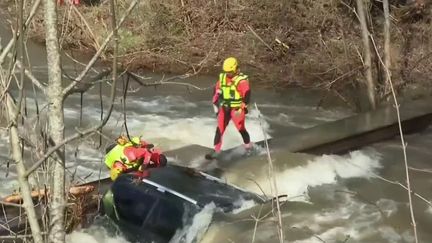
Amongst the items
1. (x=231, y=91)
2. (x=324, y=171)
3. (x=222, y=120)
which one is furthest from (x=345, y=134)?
(x=231, y=91)

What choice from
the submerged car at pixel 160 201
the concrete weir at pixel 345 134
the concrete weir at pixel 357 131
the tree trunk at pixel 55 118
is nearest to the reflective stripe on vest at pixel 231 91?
the concrete weir at pixel 345 134

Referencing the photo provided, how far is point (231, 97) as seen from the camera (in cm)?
930

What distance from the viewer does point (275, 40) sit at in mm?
17141

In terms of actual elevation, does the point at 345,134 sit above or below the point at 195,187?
above

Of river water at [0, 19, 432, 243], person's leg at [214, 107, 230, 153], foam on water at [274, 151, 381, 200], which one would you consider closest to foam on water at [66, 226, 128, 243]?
river water at [0, 19, 432, 243]

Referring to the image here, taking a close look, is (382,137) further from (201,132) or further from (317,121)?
(201,132)

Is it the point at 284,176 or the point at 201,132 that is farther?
the point at 201,132

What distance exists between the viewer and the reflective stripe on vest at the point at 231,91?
30.3ft

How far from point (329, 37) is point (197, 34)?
3.67 metres

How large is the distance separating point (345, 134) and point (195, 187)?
3758 mm

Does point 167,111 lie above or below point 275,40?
below

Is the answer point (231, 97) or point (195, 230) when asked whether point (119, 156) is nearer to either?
point (195, 230)

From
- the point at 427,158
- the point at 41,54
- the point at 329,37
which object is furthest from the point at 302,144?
the point at 41,54

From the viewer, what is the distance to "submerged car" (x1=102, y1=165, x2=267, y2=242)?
7230 mm
